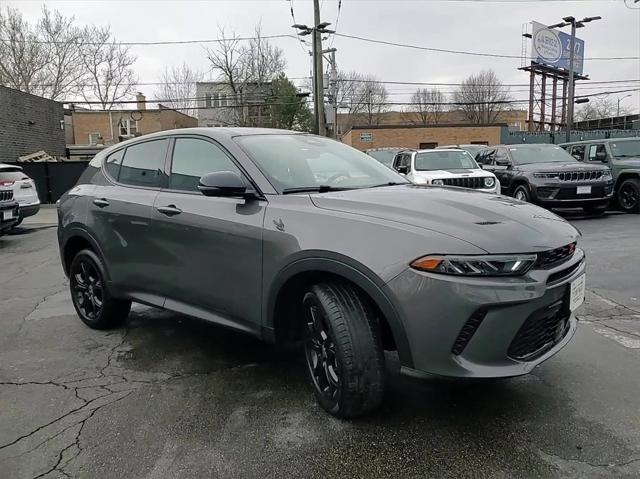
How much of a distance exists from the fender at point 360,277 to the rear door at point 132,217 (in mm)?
1396

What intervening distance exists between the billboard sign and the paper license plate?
1779 inches

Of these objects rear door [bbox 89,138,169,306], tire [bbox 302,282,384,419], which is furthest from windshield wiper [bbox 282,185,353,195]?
rear door [bbox 89,138,169,306]

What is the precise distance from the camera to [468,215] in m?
2.53

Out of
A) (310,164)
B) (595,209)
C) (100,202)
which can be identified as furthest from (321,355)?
(595,209)

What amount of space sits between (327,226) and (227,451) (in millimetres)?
1242

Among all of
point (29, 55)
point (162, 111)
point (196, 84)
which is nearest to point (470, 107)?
point (196, 84)

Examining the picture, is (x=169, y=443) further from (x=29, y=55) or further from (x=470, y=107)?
(x=470, y=107)

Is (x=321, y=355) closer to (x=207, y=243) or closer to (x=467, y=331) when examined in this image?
(x=467, y=331)

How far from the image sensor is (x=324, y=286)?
8.79ft

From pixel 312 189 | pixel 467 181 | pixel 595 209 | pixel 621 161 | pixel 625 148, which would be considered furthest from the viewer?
pixel 625 148

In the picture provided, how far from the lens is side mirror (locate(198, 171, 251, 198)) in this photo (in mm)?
2896

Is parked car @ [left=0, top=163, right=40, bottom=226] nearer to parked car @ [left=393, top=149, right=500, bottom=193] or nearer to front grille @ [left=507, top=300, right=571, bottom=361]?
parked car @ [left=393, top=149, right=500, bottom=193]

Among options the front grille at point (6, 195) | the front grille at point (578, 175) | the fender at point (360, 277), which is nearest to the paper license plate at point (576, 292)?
the fender at point (360, 277)

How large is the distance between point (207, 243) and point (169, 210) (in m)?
0.49
